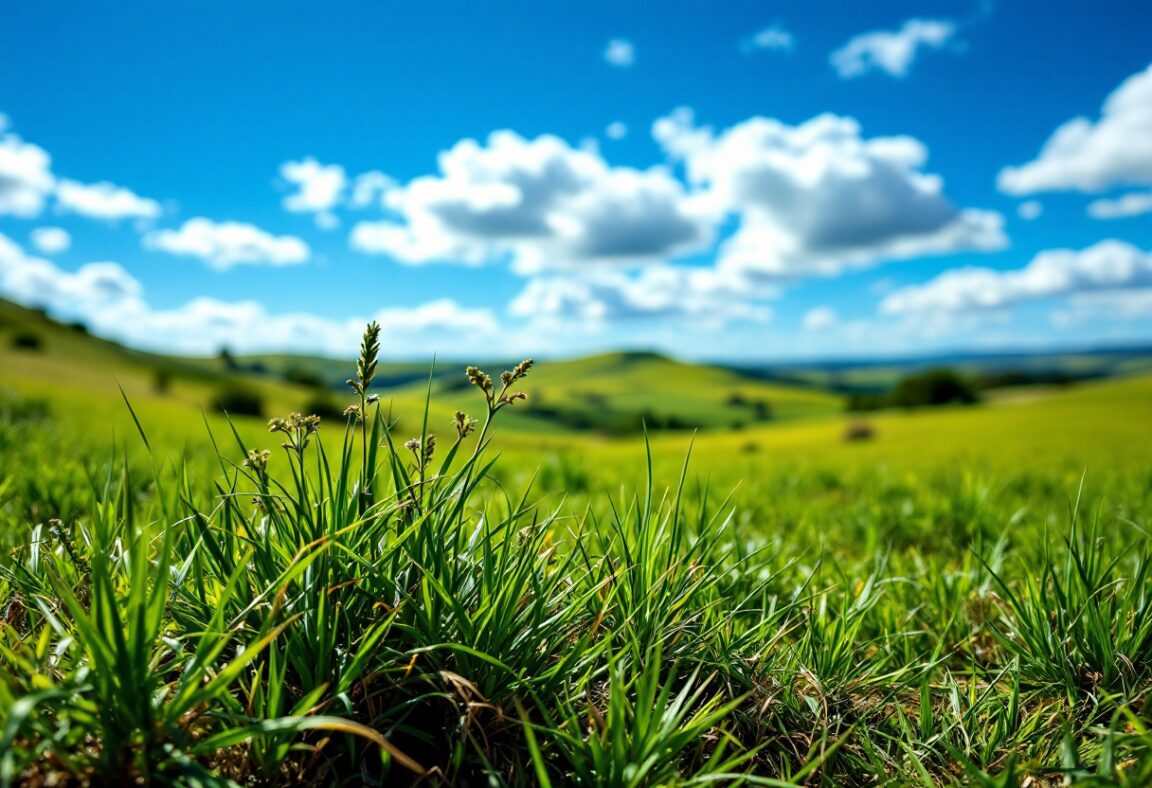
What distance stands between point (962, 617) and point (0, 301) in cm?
13096

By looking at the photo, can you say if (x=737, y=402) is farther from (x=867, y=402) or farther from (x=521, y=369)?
(x=521, y=369)

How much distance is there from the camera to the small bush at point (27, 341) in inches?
2768

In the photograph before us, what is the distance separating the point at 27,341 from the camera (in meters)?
71.9

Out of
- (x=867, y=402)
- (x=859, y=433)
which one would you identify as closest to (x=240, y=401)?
(x=859, y=433)

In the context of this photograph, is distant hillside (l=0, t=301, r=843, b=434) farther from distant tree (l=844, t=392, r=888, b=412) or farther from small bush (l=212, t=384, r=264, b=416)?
distant tree (l=844, t=392, r=888, b=412)

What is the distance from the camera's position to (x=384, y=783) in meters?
1.82

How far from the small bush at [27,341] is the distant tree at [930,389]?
101 m

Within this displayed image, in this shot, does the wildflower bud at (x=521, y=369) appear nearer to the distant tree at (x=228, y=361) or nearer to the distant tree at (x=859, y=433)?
the distant tree at (x=859, y=433)

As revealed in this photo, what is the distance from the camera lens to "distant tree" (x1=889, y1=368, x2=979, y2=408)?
8872 centimetres

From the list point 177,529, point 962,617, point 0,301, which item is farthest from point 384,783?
point 0,301

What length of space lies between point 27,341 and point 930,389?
347 ft

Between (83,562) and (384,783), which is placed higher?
(83,562)

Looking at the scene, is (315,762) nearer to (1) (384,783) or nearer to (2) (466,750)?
(1) (384,783)

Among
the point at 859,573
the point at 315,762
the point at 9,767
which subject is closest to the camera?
the point at 9,767
